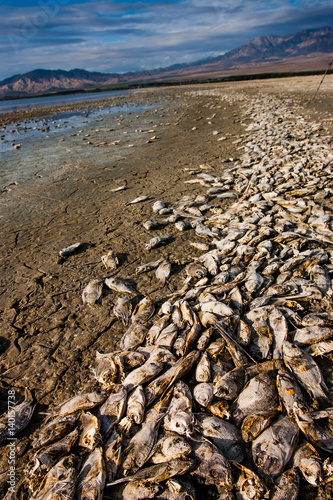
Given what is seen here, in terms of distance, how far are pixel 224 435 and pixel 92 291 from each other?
2285 millimetres

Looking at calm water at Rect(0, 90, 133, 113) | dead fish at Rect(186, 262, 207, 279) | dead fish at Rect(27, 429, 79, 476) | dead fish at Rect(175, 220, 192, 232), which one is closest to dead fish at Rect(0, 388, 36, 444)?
dead fish at Rect(27, 429, 79, 476)

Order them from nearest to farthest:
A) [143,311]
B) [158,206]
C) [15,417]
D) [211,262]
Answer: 1. [15,417]
2. [143,311]
3. [211,262]
4. [158,206]

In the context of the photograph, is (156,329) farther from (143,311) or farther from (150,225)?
(150,225)

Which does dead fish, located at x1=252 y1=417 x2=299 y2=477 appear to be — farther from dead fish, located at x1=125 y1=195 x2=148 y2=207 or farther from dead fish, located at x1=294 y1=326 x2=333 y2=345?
dead fish, located at x1=125 y1=195 x2=148 y2=207

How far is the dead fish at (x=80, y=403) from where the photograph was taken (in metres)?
2.09

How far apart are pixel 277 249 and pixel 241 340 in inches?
71.4

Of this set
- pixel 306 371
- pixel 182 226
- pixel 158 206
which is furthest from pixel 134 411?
pixel 158 206

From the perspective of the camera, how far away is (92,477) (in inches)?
63.7

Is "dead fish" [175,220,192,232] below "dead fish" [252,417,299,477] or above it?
above

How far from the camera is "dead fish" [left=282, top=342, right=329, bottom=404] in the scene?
1926 millimetres

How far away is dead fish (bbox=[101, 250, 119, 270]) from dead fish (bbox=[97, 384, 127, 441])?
2003 mm

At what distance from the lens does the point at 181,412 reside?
1.84 metres

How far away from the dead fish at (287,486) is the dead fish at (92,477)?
3.36ft

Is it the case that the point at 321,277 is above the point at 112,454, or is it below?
above
